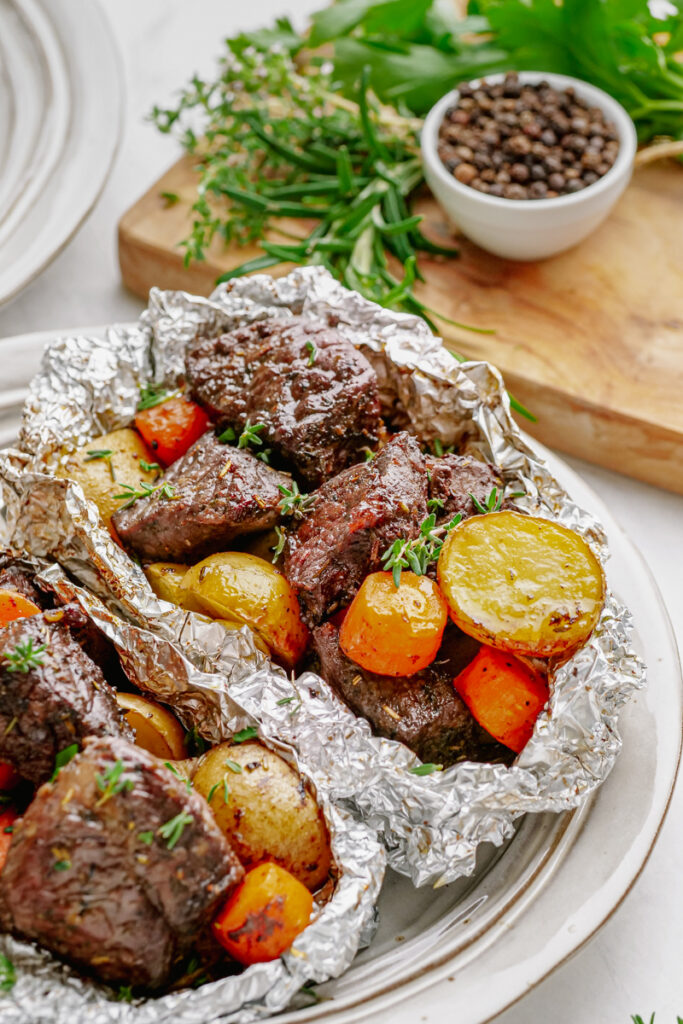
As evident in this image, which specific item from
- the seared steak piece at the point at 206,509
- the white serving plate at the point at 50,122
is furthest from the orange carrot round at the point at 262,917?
the white serving plate at the point at 50,122

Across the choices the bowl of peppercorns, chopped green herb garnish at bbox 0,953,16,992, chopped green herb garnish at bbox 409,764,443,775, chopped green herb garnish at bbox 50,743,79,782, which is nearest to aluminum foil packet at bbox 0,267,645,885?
chopped green herb garnish at bbox 409,764,443,775

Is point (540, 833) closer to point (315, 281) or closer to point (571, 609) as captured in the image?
point (571, 609)

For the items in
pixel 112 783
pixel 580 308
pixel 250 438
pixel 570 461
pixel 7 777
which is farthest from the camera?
pixel 580 308

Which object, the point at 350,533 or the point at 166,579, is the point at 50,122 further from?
the point at 350,533

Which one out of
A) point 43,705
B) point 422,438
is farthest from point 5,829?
point 422,438

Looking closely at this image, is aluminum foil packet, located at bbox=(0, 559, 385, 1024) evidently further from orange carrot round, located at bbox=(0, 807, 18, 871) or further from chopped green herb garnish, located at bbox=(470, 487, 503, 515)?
chopped green herb garnish, located at bbox=(470, 487, 503, 515)

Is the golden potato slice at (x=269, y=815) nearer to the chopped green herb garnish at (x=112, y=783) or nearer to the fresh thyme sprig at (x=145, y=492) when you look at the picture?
the chopped green herb garnish at (x=112, y=783)

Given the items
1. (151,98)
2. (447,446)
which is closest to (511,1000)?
(447,446)
